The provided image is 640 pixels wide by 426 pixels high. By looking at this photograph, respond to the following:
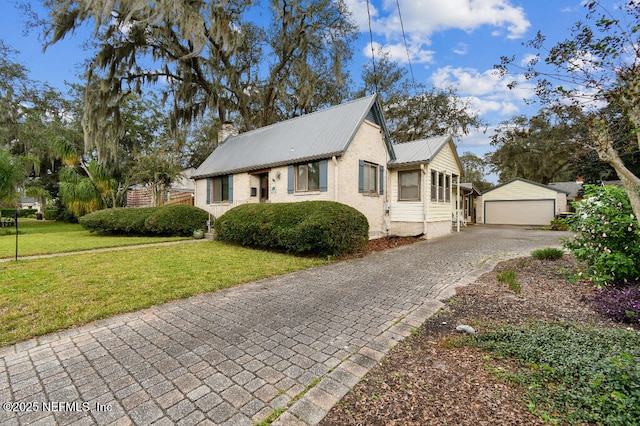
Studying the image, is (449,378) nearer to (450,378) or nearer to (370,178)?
(450,378)

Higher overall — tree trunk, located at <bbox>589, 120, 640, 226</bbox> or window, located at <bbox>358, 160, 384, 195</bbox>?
window, located at <bbox>358, 160, 384, 195</bbox>

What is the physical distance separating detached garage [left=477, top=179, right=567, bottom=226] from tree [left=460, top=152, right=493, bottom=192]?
1900 cm

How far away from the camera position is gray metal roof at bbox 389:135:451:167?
12039 mm

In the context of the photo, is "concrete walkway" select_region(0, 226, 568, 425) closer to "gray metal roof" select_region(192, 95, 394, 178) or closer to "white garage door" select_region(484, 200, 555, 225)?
"gray metal roof" select_region(192, 95, 394, 178)

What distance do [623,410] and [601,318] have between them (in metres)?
2.28

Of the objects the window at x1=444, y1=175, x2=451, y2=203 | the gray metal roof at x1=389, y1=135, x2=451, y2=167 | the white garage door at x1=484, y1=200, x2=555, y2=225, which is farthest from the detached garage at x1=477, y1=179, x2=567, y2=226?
the gray metal roof at x1=389, y1=135, x2=451, y2=167

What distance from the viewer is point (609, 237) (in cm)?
420

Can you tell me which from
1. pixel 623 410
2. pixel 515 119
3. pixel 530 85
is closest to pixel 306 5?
pixel 530 85

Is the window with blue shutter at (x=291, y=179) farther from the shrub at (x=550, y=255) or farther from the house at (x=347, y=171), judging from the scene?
the shrub at (x=550, y=255)

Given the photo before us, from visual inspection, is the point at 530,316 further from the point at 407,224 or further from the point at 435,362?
the point at 407,224

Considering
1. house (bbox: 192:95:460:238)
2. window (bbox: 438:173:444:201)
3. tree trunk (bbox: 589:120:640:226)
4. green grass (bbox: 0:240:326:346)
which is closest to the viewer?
tree trunk (bbox: 589:120:640:226)

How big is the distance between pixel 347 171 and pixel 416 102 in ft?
48.5

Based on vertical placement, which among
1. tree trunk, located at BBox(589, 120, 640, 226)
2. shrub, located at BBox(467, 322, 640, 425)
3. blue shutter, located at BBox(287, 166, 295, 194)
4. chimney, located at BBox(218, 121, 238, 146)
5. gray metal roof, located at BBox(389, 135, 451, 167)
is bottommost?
shrub, located at BBox(467, 322, 640, 425)

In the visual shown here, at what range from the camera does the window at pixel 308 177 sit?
1053cm
